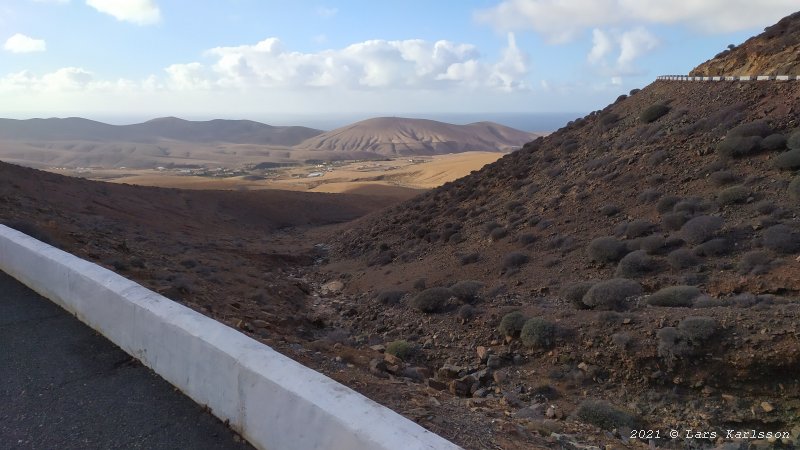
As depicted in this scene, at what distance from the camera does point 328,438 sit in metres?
3.44

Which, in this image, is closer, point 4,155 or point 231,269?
point 231,269

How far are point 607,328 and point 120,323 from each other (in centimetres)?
775

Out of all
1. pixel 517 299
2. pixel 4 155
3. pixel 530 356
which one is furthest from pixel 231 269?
pixel 4 155

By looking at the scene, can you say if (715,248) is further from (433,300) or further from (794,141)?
(433,300)

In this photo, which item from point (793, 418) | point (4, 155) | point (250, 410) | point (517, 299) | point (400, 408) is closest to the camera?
point (250, 410)

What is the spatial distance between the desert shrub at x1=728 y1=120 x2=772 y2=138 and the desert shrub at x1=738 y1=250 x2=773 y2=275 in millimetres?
7088

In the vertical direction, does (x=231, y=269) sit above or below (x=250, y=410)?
below

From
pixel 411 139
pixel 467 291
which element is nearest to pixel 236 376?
pixel 467 291

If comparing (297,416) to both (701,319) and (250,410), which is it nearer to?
(250,410)

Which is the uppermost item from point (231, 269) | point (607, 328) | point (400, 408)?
point (400, 408)

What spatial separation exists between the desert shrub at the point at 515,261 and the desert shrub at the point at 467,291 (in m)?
1.64

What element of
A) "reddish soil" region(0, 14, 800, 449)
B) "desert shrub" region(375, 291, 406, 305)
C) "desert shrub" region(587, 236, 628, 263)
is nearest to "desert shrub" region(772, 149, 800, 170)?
"reddish soil" region(0, 14, 800, 449)

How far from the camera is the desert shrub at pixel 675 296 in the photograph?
34.2 ft

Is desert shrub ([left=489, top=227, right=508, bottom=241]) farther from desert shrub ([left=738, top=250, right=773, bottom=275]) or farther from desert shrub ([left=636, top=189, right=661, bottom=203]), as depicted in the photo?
desert shrub ([left=738, top=250, right=773, bottom=275])
